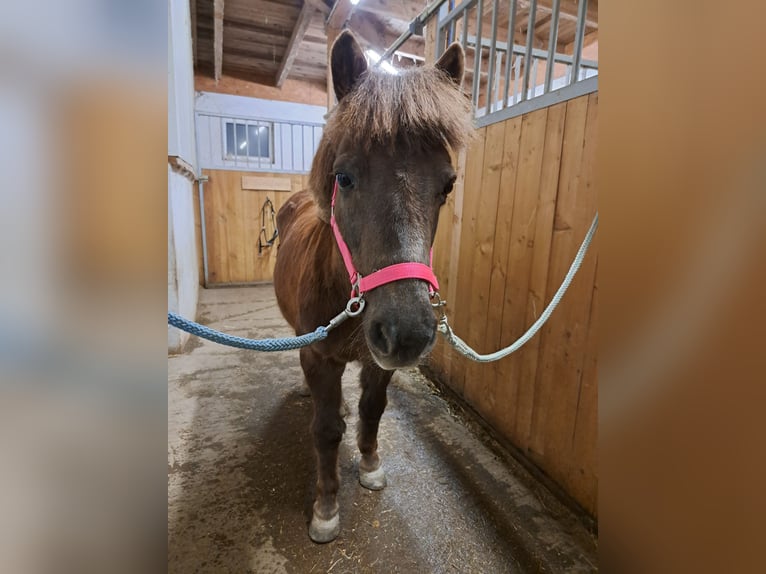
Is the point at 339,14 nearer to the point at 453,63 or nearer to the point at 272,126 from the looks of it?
the point at 272,126

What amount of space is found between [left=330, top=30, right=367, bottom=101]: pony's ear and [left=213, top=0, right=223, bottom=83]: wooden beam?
4.50 meters

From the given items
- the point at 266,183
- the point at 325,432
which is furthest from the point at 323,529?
the point at 266,183

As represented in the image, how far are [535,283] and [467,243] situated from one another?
1.94 ft

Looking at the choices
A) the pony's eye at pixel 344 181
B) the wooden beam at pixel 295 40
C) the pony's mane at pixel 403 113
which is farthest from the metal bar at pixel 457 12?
the wooden beam at pixel 295 40

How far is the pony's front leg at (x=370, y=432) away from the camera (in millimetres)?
1542

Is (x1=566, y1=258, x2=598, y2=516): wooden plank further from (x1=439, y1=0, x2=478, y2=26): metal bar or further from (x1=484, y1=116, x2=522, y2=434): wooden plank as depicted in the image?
(x1=439, y1=0, x2=478, y2=26): metal bar

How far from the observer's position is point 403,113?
0.89 metres

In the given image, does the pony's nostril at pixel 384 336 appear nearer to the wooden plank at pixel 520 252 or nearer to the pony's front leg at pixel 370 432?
the pony's front leg at pixel 370 432

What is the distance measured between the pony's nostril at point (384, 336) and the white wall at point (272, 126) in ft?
14.1

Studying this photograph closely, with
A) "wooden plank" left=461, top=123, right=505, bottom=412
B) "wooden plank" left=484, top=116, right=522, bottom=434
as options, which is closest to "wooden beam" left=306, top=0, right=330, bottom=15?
"wooden plank" left=461, top=123, right=505, bottom=412
